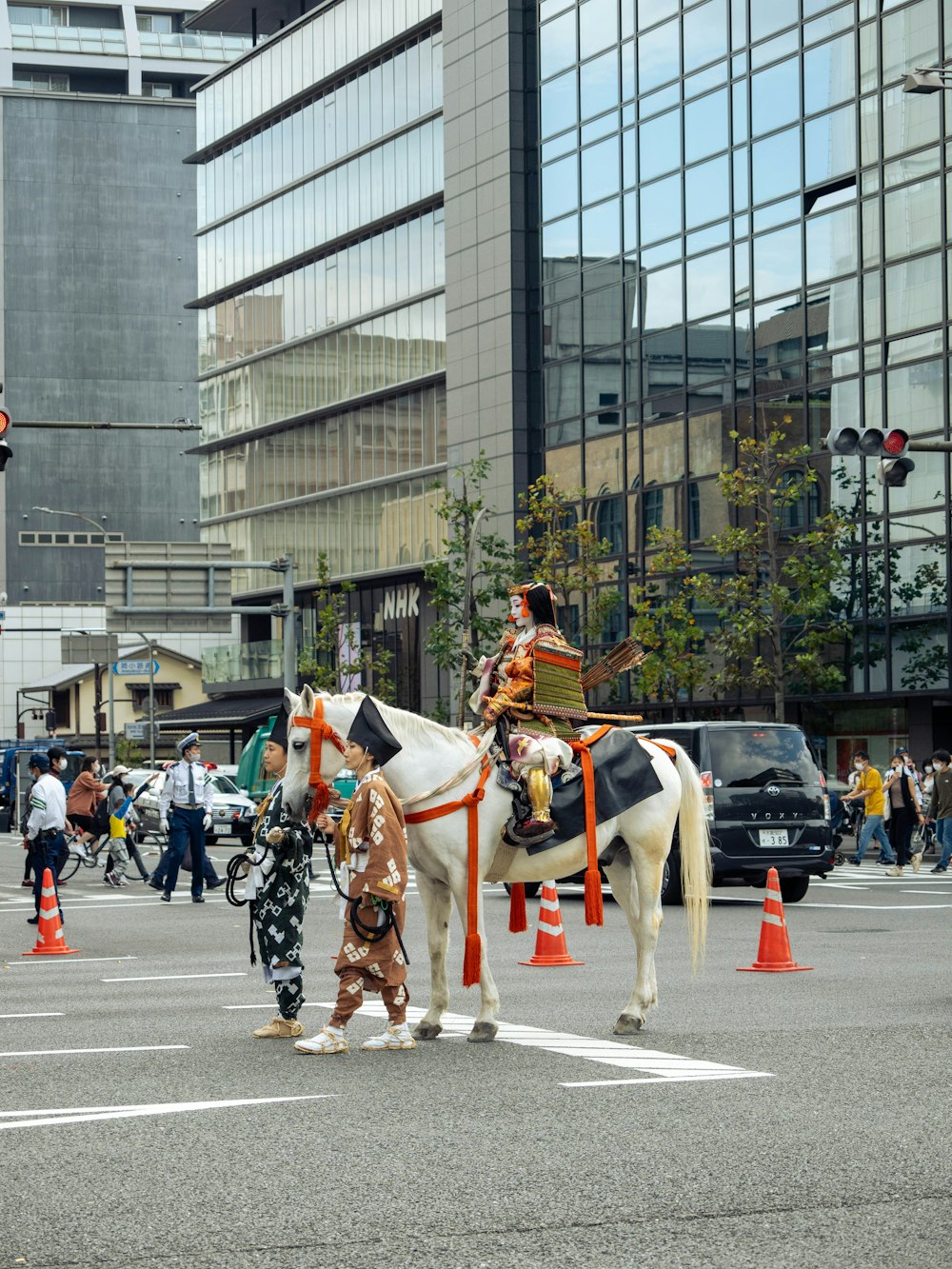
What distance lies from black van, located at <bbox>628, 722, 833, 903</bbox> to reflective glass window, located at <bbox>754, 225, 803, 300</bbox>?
24098 millimetres

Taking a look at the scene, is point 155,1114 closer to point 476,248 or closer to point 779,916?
point 779,916

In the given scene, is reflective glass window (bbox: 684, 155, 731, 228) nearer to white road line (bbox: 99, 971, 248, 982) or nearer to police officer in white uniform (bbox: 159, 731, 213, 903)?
police officer in white uniform (bbox: 159, 731, 213, 903)

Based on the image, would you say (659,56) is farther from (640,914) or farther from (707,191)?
(640,914)

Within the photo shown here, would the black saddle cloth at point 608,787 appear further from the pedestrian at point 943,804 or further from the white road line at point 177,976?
the pedestrian at point 943,804

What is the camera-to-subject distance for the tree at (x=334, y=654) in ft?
200

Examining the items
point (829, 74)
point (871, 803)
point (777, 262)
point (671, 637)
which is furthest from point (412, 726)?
point (829, 74)

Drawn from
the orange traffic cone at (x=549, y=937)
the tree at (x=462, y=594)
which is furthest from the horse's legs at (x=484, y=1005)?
the tree at (x=462, y=594)

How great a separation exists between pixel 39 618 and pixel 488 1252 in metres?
110

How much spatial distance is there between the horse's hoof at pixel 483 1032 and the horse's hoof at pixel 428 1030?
0.90ft

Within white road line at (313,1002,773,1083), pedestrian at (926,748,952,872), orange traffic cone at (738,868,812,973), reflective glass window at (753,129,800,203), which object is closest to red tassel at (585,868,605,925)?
white road line at (313,1002,773,1083)

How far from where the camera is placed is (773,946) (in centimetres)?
1540

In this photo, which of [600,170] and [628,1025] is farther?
[600,170]

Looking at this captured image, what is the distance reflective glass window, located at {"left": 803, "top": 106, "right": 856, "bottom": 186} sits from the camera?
44188mm

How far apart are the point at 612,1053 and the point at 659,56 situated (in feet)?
145
